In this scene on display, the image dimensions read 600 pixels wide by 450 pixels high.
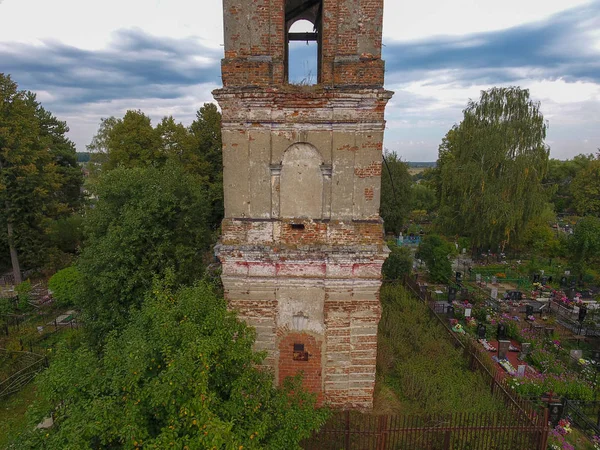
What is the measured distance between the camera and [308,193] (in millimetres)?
8375

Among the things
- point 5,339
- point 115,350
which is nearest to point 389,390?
point 115,350

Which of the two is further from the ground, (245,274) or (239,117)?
(239,117)

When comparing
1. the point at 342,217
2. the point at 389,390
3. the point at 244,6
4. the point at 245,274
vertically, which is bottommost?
the point at 389,390

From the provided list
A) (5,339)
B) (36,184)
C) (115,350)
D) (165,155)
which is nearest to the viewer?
(115,350)

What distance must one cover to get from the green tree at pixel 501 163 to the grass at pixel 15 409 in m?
25.4

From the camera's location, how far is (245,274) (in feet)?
28.1

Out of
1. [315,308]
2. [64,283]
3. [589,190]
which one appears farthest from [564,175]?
[64,283]

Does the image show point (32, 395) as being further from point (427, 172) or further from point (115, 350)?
point (427, 172)

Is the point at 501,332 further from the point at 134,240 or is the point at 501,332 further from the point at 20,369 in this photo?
the point at 20,369

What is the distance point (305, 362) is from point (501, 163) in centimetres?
2235

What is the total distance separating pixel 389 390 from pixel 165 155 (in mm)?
19706

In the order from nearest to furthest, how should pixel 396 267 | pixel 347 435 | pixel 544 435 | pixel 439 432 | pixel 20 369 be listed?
pixel 347 435
pixel 544 435
pixel 439 432
pixel 20 369
pixel 396 267

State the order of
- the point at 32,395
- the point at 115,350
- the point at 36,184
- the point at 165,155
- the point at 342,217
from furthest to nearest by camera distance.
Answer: the point at 165,155
the point at 36,184
the point at 32,395
the point at 342,217
the point at 115,350

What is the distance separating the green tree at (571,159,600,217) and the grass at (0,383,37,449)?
47.4 metres
